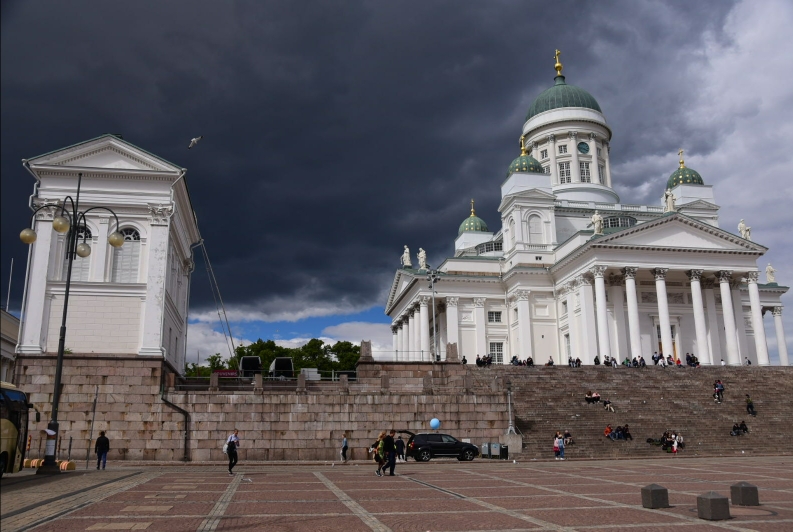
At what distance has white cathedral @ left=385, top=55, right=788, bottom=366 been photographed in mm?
54938

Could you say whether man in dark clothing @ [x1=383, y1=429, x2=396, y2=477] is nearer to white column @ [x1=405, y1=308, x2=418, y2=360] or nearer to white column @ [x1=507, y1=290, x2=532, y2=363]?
white column @ [x1=507, y1=290, x2=532, y2=363]

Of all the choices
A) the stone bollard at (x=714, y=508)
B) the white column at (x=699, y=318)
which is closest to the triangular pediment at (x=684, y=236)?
the white column at (x=699, y=318)

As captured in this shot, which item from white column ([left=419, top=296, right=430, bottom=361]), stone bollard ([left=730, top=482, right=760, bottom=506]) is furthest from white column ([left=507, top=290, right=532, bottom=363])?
stone bollard ([left=730, top=482, right=760, bottom=506])

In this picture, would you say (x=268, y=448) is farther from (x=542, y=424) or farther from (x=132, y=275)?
(x=542, y=424)

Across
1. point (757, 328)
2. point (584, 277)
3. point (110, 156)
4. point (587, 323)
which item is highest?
point (110, 156)

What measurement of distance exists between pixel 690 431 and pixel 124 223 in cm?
3156

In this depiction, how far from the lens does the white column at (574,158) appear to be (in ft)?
248

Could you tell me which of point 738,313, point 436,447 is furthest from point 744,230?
point 436,447

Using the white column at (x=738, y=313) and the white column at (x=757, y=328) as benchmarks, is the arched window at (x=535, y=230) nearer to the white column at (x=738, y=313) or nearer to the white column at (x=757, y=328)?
the white column at (x=738, y=313)

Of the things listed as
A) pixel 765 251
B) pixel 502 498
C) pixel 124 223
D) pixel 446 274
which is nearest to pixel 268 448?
pixel 124 223

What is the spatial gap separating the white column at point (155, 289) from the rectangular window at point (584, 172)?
171ft

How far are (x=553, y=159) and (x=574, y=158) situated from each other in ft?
7.49

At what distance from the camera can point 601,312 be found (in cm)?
5331

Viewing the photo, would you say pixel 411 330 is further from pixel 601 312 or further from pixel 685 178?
pixel 685 178
